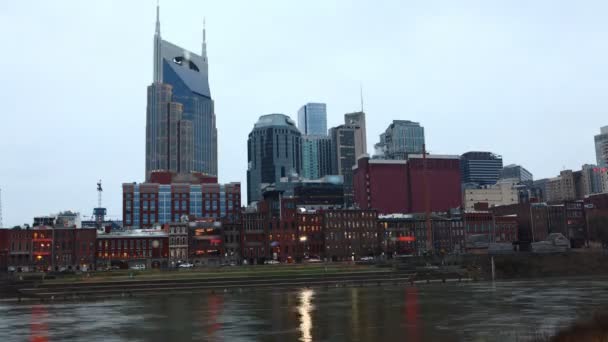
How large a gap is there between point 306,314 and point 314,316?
7.47 ft

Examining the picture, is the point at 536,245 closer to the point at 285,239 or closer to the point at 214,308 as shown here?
the point at 285,239

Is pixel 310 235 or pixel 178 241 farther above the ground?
pixel 310 235

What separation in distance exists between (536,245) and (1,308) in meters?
156

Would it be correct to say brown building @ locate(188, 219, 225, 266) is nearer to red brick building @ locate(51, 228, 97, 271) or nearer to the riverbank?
red brick building @ locate(51, 228, 97, 271)

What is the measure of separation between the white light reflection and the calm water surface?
83 mm

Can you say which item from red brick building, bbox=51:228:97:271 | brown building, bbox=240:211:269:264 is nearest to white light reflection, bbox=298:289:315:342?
brown building, bbox=240:211:269:264

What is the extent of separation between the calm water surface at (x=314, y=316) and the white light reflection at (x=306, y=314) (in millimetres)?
83

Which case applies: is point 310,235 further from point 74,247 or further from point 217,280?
point 217,280

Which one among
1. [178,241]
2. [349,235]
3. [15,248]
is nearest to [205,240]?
[178,241]

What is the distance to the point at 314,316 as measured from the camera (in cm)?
6334

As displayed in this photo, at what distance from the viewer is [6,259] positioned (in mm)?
169875

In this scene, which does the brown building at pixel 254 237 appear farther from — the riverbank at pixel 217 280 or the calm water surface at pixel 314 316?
the calm water surface at pixel 314 316

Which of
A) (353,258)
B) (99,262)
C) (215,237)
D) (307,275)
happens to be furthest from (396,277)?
(99,262)

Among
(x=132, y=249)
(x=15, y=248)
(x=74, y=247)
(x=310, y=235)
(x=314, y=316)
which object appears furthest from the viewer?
(x=310, y=235)
